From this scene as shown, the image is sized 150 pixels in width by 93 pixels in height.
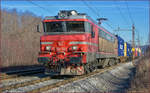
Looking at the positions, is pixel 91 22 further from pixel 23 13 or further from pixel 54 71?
pixel 23 13

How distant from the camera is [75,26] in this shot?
1221 centimetres

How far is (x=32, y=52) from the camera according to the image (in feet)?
111

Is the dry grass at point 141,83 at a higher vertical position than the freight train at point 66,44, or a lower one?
lower

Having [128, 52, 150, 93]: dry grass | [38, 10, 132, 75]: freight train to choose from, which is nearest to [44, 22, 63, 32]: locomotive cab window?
[38, 10, 132, 75]: freight train

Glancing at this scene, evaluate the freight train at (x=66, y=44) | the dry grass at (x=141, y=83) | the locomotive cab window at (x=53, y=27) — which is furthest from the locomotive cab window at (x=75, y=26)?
the dry grass at (x=141, y=83)

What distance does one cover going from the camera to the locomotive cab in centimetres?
1152

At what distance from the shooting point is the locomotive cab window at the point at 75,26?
12.1 meters

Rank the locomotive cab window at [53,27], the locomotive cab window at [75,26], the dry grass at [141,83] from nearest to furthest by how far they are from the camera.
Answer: the dry grass at [141,83] → the locomotive cab window at [75,26] → the locomotive cab window at [53,27]

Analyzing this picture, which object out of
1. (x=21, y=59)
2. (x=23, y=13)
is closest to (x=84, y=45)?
(x=21, y=59)

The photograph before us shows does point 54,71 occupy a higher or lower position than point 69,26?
lower

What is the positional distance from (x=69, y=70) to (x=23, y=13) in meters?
45.6

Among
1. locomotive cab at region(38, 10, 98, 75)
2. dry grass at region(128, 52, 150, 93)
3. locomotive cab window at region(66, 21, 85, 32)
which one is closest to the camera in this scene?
dry grass at region(128, 52, 150, 93)

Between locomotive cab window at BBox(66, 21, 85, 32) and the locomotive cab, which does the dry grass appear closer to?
the locomotive cab

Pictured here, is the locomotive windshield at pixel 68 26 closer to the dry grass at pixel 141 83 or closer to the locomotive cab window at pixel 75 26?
the locomotive cab window at pixel 75 26
